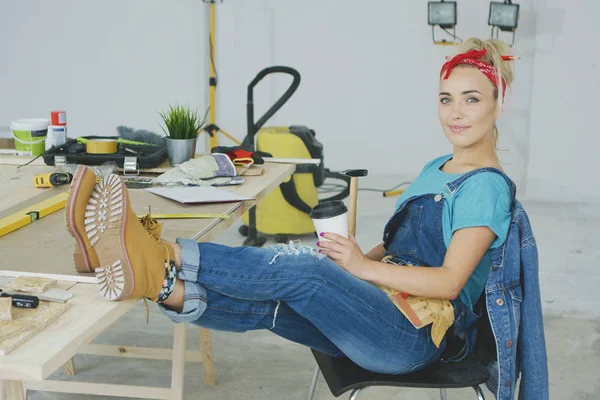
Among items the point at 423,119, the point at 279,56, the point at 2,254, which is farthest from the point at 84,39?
the point at 2,254

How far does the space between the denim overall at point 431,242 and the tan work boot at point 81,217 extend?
748 millimetres

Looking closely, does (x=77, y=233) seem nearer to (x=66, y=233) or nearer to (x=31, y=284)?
(x=31, y=284)

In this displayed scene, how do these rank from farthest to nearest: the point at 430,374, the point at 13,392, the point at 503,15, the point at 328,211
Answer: the point at 503,15 < the point at 430,374 < the point at 328,211 < the point at 13,392

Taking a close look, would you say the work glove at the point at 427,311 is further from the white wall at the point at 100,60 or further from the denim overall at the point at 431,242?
the white wall at the point at 100,60

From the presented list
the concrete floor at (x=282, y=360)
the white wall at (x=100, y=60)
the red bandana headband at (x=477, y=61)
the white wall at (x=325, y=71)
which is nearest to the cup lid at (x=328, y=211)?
the red bandana headband at (x=477, y=61)

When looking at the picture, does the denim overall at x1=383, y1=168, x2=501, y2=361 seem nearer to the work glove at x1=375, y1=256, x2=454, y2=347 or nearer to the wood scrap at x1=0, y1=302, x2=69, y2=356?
the work glove at x1=375, y1=256, x2=454, y2=347

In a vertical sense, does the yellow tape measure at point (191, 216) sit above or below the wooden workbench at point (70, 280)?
above

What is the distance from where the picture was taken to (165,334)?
2.89 m

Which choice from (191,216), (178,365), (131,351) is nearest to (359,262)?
(191,216)

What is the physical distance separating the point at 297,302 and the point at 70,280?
1.47 feet

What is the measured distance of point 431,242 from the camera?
1713 millimetres

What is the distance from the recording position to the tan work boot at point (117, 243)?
1.28 meters

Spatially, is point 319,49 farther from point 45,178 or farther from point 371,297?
point 371,297

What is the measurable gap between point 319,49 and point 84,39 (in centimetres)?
192
